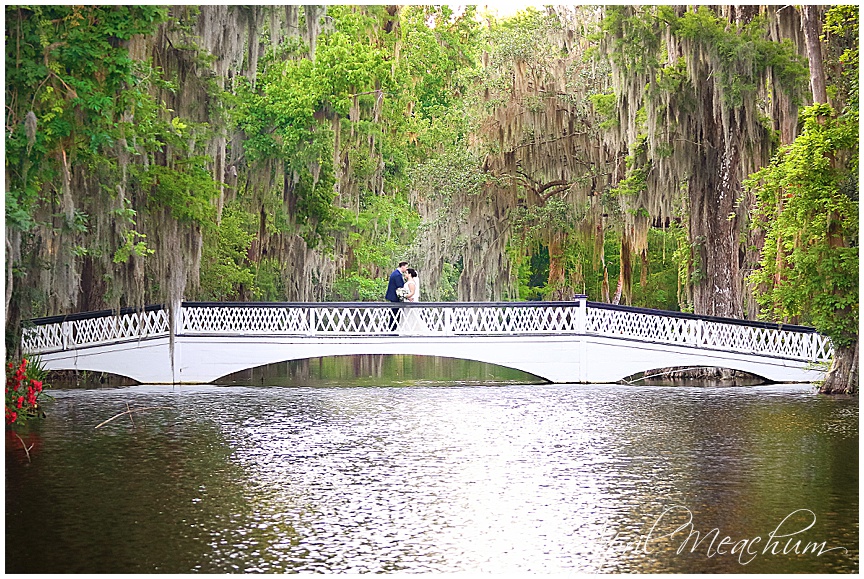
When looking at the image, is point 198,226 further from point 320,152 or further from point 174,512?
point 174,512

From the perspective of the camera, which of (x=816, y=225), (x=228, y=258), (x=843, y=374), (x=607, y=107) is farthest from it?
(x=228, y=258)

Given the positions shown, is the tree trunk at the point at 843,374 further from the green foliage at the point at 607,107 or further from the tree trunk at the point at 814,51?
the green foliage at the point at 607,107

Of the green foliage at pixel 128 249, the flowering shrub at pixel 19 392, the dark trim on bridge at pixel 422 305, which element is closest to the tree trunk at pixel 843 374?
the dark trim on bridge at pixel 422 305

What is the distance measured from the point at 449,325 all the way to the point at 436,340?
431 millimetres

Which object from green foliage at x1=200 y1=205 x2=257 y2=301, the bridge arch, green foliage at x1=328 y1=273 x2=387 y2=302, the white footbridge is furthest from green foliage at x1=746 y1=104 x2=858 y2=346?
green foliage at x1=328 y1=273 x2=387 y2=302

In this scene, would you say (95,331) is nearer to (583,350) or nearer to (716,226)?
(583,350)

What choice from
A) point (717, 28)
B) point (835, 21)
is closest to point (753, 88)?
point (717, 28)

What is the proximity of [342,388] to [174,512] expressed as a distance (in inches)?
541

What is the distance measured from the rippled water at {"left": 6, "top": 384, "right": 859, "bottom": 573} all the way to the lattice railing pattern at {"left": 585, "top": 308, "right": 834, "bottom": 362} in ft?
13.8

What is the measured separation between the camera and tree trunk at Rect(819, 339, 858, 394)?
19.8m
